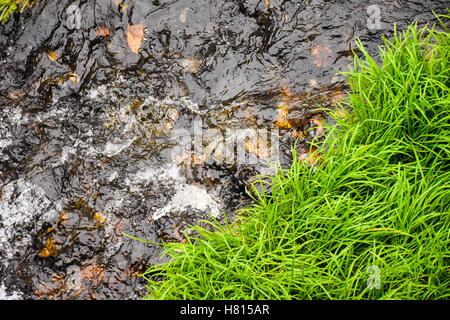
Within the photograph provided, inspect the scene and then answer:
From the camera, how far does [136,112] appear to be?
2906mm

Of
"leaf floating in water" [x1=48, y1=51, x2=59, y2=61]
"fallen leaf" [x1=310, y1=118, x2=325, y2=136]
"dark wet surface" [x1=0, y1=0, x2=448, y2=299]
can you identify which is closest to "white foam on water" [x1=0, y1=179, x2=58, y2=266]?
"dark wet surface" [x1=0, y1=0, x2=448, y2=299]

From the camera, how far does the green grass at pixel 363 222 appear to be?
1869 mm

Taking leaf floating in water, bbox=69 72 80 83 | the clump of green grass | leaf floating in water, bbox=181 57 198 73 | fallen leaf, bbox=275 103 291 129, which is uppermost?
the clump of green grass

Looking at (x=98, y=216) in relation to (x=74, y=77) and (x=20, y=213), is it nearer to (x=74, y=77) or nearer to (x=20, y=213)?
(x=20, y=213)

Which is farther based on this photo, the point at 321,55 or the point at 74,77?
the point at 74,77

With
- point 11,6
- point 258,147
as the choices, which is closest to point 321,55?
point 258,147

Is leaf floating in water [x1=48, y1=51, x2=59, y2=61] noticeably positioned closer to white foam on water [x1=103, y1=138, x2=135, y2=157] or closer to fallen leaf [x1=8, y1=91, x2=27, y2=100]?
fallen leaf [x1=8, y1=91, x2=27, y2=100]

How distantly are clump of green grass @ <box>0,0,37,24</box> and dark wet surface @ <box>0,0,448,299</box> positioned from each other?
7cm

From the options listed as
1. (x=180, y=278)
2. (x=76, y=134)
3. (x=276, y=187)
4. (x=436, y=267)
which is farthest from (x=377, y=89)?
(x=76, y=134)

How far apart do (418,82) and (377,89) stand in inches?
9.9

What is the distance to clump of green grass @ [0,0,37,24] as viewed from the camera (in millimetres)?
3199

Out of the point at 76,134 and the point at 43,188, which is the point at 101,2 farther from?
the point at 43,188

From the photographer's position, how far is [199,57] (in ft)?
9.84

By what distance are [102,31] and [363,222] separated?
276 cm
